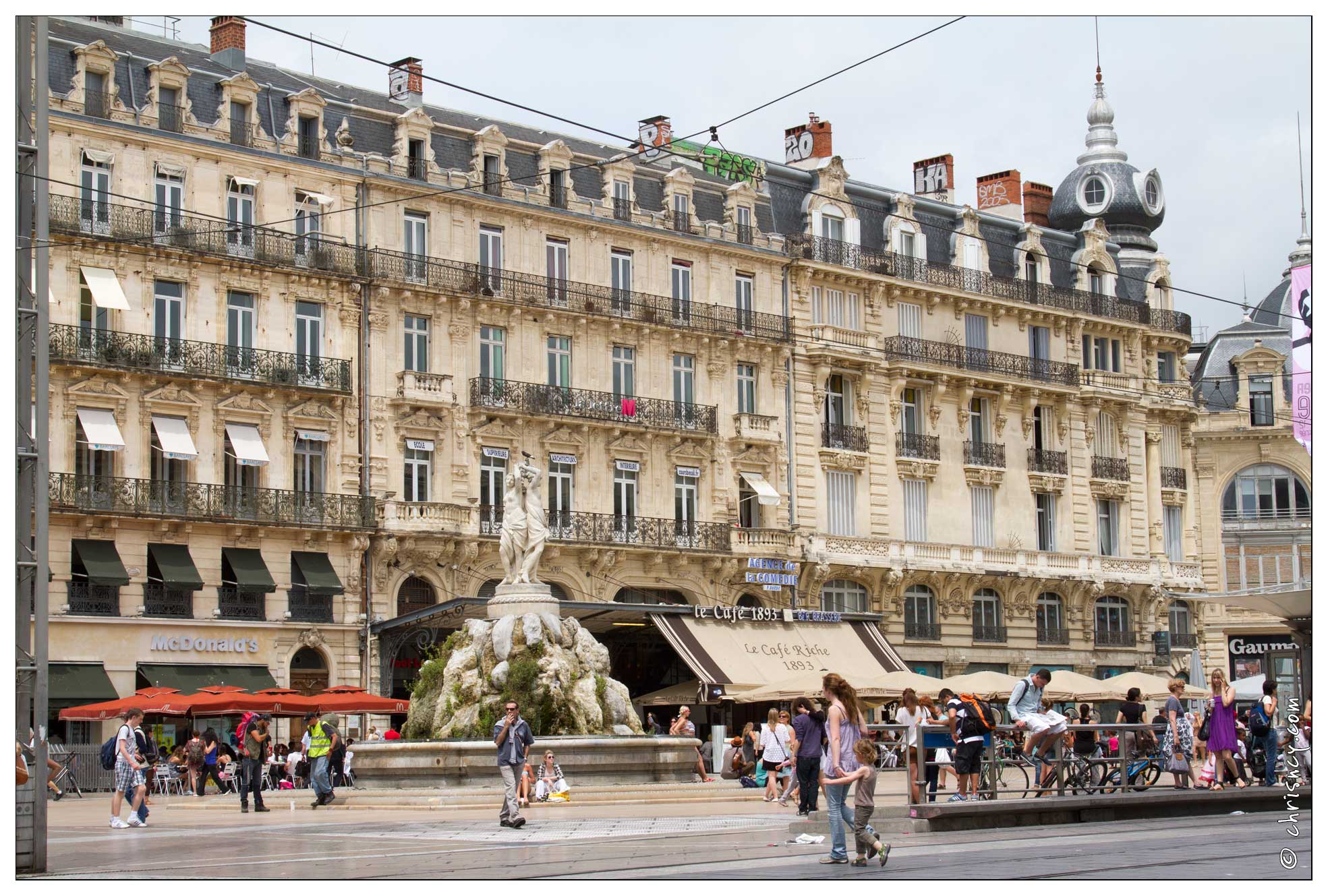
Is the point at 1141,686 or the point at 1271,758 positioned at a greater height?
the point at 1141,686

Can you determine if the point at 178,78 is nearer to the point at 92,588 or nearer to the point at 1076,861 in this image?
the point at 92,588

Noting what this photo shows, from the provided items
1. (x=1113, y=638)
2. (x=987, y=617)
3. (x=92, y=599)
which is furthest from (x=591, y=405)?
(x=1113, y=638)

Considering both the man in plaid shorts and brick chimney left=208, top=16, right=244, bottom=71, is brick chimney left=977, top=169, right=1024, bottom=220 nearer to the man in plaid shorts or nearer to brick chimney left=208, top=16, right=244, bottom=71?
brick chimney left=208, top=16, right=244, bottom=71

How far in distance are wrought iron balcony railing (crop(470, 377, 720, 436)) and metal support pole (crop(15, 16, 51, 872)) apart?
92.8 ft

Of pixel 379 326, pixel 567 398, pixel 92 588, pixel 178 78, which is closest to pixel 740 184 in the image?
pixel 567 398

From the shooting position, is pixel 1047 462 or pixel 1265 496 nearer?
pixel 1047 462

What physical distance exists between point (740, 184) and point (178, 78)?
48.3ft

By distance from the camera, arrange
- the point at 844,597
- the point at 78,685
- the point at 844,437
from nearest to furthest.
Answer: the point at 78,685, the point at 844,597, the point at 844,437

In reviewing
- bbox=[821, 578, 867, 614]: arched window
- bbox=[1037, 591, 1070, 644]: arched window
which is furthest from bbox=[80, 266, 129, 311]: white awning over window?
bbox=[1037, 591, 1070, 644]: arched window

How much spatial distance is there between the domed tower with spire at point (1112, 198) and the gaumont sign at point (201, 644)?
30583mm

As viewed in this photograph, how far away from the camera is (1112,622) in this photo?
2154 inches

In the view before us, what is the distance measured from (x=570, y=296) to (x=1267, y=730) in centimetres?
2435

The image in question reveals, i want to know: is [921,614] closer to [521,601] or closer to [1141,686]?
[1141,686]

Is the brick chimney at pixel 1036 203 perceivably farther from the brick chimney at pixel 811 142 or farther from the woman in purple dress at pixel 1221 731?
the woman in purple dress at pixel 1221 731
